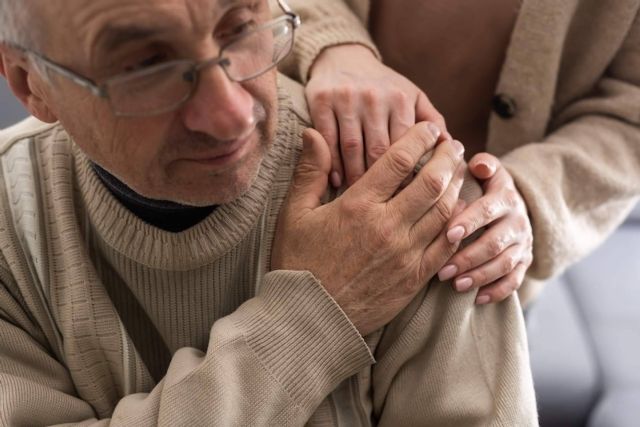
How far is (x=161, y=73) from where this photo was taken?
87 cm

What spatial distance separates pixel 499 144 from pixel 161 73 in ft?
2.55

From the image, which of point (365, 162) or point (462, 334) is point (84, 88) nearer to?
point (365, 162)

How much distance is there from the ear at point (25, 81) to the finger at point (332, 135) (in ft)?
1.19

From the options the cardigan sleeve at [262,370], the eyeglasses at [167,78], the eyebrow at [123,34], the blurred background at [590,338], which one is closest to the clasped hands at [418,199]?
the cardigan sleeve at [262,370]

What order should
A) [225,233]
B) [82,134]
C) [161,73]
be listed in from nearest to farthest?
[161,73] → [82,134] → [225,233]

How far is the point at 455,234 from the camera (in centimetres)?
103

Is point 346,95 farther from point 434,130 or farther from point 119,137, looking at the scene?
point 119,137

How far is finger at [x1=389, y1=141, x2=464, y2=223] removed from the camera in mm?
1020

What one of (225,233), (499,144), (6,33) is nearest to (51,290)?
(225,233)

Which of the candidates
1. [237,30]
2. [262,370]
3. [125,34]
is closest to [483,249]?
[262,370]

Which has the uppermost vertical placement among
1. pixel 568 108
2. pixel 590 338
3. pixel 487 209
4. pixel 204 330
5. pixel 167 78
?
pixel 167 78

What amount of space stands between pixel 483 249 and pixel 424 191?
13 cm

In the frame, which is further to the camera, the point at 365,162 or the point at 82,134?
the point at 365,162

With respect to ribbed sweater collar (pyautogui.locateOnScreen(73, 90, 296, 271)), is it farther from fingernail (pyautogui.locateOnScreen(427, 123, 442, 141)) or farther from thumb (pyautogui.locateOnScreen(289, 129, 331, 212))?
fingernail (pyautogui.locateOnScreen(427, 123, 442, 141))
